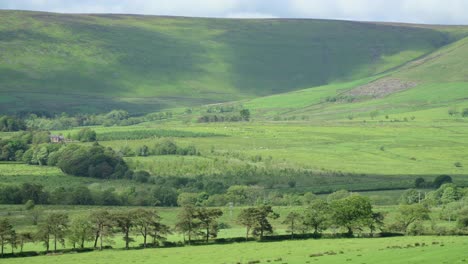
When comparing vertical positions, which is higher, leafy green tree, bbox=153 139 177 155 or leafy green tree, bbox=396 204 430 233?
leafy green tree, bbox=153 139 177 155

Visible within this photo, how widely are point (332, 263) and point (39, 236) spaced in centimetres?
2940

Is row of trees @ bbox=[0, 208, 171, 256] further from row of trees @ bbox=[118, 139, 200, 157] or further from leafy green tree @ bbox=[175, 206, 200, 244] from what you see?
row of trees @ bbox=[118, 139, 200, 157]

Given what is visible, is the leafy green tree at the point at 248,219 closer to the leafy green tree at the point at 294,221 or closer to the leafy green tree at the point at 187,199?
the leafy green tree at the point at 294,221

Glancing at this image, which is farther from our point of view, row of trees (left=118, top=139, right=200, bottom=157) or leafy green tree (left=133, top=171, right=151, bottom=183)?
row of trees (left=118, top=139, right=200, bottom=157)

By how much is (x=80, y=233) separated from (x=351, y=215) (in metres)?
24.3

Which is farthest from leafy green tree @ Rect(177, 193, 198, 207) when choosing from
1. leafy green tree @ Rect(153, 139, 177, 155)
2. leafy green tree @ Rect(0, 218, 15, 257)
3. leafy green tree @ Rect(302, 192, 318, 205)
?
leafy green tree @ Rect(153, 139, 177, 155)

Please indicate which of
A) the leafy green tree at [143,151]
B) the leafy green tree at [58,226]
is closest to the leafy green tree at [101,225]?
the leafy green tree at [58,226]

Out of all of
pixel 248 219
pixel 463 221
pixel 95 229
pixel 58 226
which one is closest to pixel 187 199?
pixel 248 219

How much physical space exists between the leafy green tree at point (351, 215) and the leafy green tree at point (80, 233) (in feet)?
71.3

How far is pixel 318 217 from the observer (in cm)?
8938

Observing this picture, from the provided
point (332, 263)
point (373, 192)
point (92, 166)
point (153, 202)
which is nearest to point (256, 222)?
point (332, 263)

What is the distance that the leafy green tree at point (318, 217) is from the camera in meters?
88.9

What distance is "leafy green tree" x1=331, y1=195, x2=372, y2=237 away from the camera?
88.2 metres

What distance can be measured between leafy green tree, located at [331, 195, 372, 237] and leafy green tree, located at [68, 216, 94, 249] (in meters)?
21.7
